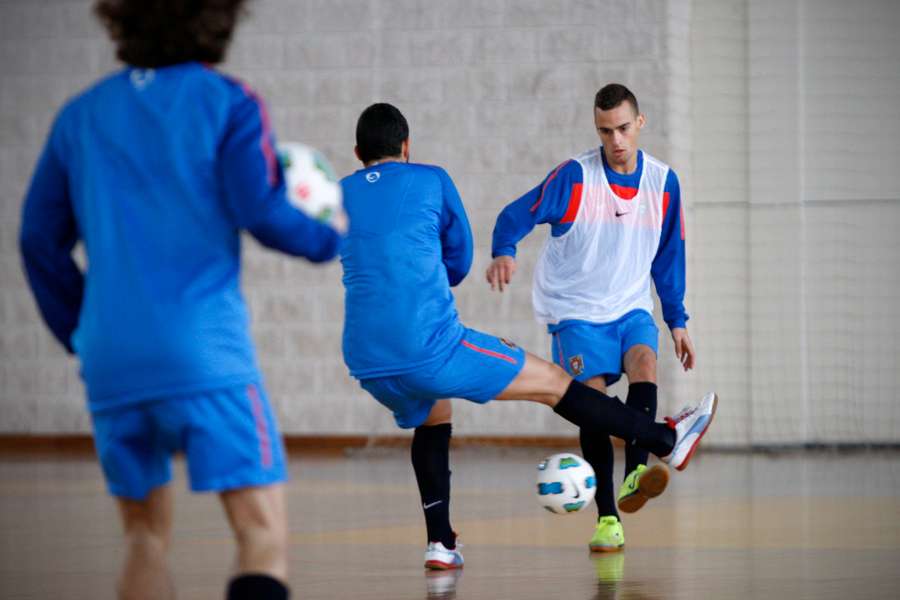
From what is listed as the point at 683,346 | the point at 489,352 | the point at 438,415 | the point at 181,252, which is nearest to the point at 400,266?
the point at 489,352

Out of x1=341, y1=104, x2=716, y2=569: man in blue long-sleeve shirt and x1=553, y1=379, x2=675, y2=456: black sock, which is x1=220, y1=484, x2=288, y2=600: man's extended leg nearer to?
x1=341, y1=104, x2=716, y2=569: man in blue long-sleeve shirt

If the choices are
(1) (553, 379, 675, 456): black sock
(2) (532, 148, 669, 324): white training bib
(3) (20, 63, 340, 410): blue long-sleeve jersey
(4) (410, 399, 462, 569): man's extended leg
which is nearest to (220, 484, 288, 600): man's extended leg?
(3) (20, 63, 340, 410): blue long-sleeve jersey

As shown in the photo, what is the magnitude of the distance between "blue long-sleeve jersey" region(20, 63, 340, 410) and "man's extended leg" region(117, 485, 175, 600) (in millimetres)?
254

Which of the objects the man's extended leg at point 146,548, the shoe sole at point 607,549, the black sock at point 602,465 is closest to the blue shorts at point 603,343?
the black sock at point 602,465

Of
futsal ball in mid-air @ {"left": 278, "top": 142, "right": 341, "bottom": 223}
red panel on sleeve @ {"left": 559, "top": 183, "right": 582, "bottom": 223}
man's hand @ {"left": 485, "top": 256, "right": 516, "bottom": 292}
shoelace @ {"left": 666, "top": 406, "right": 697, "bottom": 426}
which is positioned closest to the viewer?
futsal ball in mid-air @ {"left": 278, "top": 142, "right": 341, "bottom": 223}

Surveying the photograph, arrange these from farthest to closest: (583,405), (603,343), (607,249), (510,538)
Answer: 1. (510,538)
2. (607,249)
3. (603,343)
4. (583,405)

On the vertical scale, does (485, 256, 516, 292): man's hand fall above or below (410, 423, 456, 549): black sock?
above

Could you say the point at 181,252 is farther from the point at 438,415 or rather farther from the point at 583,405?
the point at 438,415

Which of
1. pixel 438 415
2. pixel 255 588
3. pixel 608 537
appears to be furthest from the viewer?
pixel 608 537

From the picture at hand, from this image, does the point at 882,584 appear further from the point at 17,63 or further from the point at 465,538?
the point at 17,63

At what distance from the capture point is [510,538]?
5891 mm

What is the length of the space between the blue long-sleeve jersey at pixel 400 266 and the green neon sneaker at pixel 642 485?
Result: 89 centimetres

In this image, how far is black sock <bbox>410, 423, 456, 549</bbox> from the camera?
4.91 metres

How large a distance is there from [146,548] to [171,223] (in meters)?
0.67
